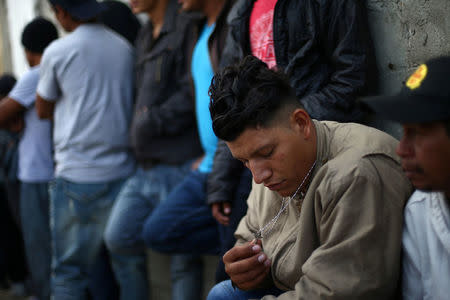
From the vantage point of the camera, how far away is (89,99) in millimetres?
3803

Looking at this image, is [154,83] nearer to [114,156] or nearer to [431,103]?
[114,156]

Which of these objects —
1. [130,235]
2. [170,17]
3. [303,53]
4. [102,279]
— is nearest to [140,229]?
[130,235]

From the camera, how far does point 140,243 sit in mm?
3674

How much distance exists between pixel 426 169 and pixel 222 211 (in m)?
1.55

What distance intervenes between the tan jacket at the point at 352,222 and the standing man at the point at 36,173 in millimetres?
2956

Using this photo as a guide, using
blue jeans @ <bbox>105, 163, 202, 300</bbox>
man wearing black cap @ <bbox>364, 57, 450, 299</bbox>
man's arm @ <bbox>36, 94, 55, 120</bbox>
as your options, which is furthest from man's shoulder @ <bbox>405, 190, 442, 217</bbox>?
man's arm @ <bbox>36, 94, 55, 120</bbox>

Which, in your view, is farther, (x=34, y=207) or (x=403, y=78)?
(x=34, y=207)

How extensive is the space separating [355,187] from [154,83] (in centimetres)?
219

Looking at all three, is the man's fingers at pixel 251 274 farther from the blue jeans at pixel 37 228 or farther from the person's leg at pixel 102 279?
the blue jeans at pixel 37 228

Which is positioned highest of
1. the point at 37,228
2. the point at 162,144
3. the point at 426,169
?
the point at 426,169

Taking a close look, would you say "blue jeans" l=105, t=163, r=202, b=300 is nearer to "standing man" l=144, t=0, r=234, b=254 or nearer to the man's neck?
"standing man" l=144, t=0, r=234, b=254

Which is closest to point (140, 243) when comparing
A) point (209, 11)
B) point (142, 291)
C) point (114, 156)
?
point (142, 291)

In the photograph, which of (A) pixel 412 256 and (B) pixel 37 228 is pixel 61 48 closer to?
(B) pixel 37 228

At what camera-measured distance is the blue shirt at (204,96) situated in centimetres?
321
